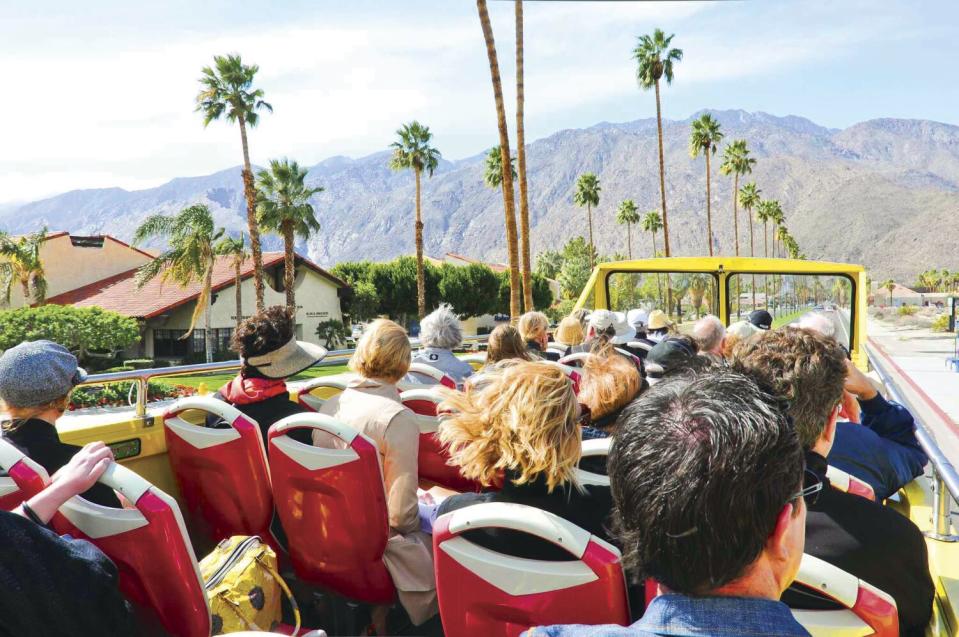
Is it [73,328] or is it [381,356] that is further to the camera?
[73,328]

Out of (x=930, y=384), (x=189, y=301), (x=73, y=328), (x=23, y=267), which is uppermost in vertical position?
(x=23, y=267)

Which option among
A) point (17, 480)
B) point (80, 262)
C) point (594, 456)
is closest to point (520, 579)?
point (594, 456)

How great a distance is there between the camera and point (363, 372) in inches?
147

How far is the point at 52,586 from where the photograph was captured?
1.79 meters

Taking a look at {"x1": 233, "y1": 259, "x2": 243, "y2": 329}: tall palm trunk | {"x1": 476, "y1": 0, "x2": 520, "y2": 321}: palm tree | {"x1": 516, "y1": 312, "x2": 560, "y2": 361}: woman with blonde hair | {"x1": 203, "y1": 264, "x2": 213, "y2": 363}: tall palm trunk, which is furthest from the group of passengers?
{"x1": 233, "y1": 259, "x2": 243, "y2": 329}: tall palm trunk

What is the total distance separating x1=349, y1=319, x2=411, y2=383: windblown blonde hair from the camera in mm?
3729

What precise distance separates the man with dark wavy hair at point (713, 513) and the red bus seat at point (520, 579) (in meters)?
0.64

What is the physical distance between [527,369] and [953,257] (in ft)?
705

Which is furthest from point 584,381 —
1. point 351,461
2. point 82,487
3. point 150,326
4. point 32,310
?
point 150,326

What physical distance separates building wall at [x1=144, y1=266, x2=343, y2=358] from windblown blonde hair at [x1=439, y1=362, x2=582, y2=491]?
35.7 metres

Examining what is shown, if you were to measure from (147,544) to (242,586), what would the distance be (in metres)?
0.73

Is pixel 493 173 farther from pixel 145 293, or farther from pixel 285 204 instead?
pixel 145 293

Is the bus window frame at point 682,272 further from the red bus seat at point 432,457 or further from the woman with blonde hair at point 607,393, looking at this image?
the woman with blonde hair at point 607,393

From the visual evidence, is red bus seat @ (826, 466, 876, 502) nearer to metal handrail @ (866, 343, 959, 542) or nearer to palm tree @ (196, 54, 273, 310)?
metal handrail @ (866, 343, 959, 542)
